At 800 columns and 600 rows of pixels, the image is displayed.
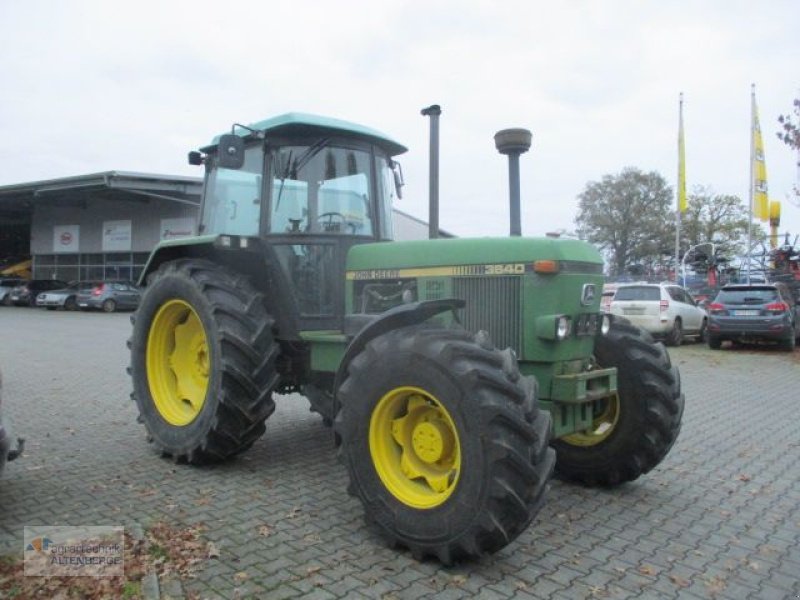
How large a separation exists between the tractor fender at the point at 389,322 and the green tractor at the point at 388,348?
14mm

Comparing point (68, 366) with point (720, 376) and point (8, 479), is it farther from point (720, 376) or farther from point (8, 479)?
point (720, 376)

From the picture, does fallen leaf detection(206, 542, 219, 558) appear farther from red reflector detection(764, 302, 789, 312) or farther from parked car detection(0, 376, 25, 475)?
red reflector detection(764, 302, 789, 312)

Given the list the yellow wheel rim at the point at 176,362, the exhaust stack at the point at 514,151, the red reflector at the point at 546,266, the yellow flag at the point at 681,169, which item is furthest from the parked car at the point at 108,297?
the red reflector at the point at 546,266

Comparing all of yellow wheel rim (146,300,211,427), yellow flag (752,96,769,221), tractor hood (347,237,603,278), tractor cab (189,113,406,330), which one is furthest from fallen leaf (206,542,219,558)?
yellow flag (752,96,769,221)

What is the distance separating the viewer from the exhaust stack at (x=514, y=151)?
454 cm

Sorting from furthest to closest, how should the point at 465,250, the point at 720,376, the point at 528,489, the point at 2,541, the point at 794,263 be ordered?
the point at 794,263 < the point at 720,376 < the point at 465,250 < the point at 2,541 < the point at 528,489

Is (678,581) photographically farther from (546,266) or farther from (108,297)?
(108,297)

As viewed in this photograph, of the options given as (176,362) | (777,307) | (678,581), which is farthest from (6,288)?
(678,581)

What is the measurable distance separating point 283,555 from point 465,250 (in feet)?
7.06

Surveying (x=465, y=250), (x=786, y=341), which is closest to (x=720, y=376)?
(x=786, y=341)

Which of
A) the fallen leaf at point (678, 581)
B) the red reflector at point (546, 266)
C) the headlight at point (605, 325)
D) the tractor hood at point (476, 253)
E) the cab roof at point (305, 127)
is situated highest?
the cab roof at point (305, 127)

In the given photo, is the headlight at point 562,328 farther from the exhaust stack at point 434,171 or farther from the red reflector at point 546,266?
the exhaust stack at point 434,171

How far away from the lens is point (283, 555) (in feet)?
11.9

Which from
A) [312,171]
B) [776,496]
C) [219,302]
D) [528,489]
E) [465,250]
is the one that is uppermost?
[312,171]
